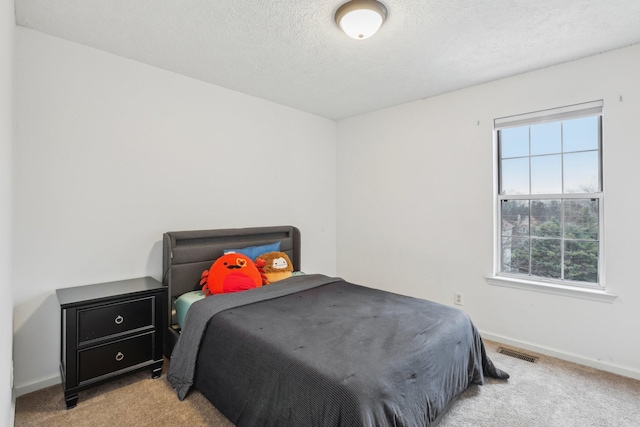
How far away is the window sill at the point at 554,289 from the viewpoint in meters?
2.55

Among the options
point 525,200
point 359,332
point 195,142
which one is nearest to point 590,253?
point 525,200

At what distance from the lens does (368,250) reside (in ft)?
13.6

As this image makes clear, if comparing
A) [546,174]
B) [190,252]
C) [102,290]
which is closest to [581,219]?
[546,174]

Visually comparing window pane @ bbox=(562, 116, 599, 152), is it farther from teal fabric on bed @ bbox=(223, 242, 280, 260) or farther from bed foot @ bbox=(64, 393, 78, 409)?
bed foot @ bbox=(64, 393, 78, 409)

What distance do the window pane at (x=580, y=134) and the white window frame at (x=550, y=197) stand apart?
0.18ft

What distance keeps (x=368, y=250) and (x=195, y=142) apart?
2421mm

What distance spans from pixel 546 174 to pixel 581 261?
811 mm

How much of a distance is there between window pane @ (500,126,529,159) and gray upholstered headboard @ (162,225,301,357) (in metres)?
2.60

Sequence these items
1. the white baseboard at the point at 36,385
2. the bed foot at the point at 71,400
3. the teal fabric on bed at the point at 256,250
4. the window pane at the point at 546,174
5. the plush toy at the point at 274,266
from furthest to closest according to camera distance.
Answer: the teal fabric on bed at the point at 256,250
the plush toy at the point at 274,266
the window pane at the point at 546,174
the white baseboard at the point at 36,385
the bed foot at the point at 71,400

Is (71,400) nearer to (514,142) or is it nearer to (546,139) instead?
(514,142)

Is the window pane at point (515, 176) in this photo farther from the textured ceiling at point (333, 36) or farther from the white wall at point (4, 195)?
the white wall at point (4, 195)

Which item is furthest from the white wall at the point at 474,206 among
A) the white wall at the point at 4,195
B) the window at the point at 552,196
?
the white wall at the point at 4,195

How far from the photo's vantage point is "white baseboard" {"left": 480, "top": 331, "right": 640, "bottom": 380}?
2.45 m

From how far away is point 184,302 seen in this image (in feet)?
8.49
